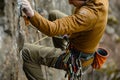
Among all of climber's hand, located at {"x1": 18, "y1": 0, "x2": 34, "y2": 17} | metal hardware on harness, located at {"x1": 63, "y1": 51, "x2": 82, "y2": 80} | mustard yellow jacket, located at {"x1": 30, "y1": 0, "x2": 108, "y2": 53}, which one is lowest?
metal hardware on harness, located at {"x1": 63, "y1": 51, "x2": 82, "y2": 80}

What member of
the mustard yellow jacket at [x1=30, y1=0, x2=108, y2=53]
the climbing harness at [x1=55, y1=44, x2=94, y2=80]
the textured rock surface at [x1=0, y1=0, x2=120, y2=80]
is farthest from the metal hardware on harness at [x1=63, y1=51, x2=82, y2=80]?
the textured rock surface at [x1=0, y1=0, x2=120, y2=80]

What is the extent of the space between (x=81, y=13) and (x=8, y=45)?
1144 millimetres

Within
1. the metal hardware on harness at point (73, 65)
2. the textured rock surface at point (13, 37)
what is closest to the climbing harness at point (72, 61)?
the metal hardware on harness at point (73, 65)

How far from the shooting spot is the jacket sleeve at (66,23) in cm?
543

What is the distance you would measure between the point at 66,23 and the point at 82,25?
272 mm

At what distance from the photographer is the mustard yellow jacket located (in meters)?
5.48

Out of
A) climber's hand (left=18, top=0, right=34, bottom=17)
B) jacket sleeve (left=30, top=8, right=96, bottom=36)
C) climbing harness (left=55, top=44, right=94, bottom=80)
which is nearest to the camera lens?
climber's hand (left=18, top=0, right=34, bottom=17)

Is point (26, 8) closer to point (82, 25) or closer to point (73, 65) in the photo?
point (82, 25)

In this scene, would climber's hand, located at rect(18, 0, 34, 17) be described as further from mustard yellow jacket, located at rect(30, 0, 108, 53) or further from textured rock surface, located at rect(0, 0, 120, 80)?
textured rock surface, located at rect(0, 0, 120, 80)

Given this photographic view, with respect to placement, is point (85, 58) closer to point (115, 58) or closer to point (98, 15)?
point (98, 15)

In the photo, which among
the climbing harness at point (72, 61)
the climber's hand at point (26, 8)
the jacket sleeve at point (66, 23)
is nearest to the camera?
the climber's hand at point (26, 8)

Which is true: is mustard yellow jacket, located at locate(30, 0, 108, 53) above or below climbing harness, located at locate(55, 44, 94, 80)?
above

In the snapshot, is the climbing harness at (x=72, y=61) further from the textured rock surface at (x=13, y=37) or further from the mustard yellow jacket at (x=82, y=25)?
the textured rock surface at (x=13, y=37)

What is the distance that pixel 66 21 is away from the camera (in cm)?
560
